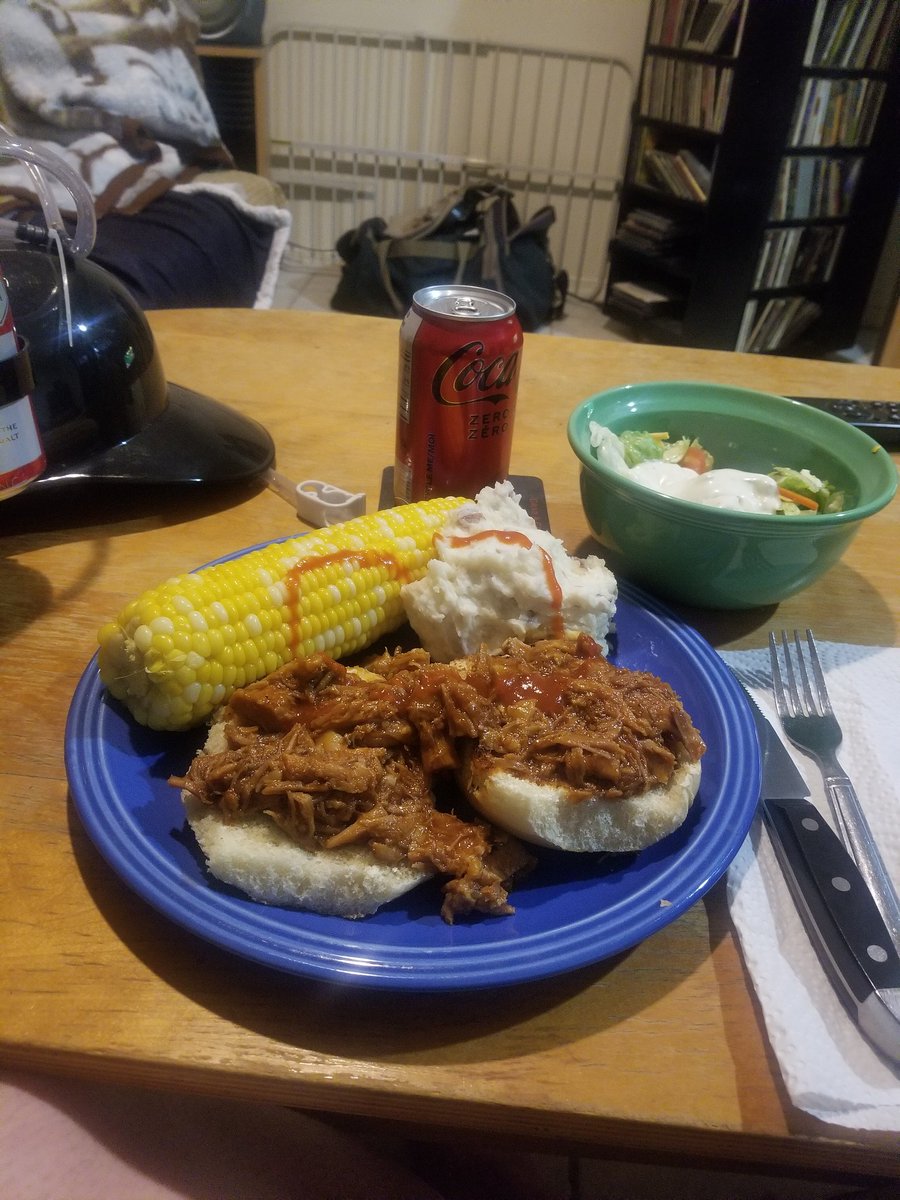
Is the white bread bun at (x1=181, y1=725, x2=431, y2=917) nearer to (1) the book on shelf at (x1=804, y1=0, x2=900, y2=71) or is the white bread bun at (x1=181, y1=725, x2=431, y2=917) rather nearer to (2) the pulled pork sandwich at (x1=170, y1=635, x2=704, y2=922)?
(2) the pulled pork sandwich at (x1=170, y1=635, x2=704, y2=922)

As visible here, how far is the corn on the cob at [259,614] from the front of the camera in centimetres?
72

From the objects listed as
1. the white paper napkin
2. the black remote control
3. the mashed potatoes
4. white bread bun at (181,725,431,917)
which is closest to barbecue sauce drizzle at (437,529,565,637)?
the mashed potatoes

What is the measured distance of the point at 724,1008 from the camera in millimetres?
572

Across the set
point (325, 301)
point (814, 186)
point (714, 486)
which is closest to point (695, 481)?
point (714, 486)

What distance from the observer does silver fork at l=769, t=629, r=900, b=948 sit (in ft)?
2.10

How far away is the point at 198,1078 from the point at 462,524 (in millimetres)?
571

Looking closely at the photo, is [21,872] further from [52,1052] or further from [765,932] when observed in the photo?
[765,932]

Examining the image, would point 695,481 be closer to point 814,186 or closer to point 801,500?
point 801,500

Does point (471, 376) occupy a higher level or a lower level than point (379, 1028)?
higher

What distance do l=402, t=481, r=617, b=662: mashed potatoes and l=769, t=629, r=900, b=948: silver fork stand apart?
19 centimetres

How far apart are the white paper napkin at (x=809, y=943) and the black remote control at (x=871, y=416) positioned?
54 cm

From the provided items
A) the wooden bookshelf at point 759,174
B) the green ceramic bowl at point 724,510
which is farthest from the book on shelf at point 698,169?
the green ceramic bowl at point 724,510

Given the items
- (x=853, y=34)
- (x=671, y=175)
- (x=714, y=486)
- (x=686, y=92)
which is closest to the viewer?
(x=714, y=486)

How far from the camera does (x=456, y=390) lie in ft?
3.26
